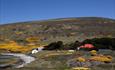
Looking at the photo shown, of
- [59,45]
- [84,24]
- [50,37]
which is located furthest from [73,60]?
[84,24]

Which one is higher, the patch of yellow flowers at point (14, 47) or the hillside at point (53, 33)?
the hillside at point (53, 33)

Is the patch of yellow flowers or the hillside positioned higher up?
the hillside

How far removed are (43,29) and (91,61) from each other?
289 ft

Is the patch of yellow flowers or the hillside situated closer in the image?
the patch of yellow flowers

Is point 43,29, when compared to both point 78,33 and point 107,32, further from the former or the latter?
point 107,32

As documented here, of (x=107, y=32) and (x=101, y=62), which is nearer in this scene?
(x=101, y=62)

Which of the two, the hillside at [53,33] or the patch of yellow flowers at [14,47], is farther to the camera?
the hillside at [53,33]

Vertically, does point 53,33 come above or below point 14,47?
above

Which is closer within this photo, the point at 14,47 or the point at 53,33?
the point at 14,47

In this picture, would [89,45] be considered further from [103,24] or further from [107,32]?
[103,24]

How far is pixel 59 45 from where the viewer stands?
306 feet

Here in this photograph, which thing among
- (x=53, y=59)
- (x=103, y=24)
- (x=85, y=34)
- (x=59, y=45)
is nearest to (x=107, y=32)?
(x=85, y=34)

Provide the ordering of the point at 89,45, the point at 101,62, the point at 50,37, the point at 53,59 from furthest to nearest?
1. the point at 50,37
2. the point at 89,45
3. the point at 53,59
4. the point at 101,62

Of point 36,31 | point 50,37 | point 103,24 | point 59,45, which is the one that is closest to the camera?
point 59,45
